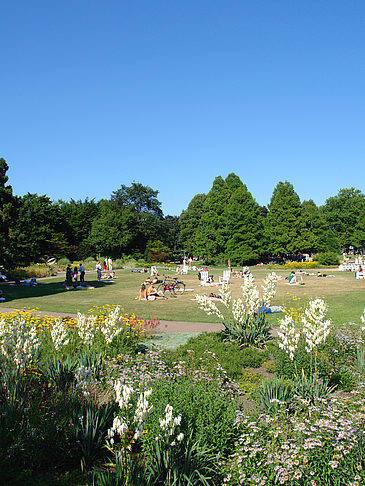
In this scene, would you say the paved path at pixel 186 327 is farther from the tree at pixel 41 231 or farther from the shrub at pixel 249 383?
the tree at pixel 41 231

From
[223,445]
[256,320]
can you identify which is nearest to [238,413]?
[223,445]

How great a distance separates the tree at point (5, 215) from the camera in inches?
909

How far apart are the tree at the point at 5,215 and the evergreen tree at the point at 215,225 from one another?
34.2 meters

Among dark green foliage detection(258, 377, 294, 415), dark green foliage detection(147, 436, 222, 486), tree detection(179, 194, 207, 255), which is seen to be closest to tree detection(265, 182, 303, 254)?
tree detection(179, 194, 207, 255)

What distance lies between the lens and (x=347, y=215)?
81562 millimetres

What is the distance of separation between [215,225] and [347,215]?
126 ft

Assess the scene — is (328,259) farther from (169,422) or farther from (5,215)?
(169,422)

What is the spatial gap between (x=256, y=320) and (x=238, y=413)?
4769 mm

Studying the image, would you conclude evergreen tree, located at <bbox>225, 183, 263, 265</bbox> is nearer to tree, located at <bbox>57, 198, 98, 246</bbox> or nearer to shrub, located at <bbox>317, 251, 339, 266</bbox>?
shrub, located at <bbox>317, 251, 339, 266</bbox>

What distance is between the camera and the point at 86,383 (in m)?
4.80

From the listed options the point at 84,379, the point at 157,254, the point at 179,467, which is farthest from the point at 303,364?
the point at 157,254

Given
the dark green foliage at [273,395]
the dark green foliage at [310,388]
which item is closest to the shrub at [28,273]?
the dark green foliage at [310,388]

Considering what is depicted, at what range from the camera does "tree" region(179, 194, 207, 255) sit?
246 feet

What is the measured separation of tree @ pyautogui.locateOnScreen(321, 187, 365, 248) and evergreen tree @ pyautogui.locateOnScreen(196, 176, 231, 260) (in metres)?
30.3
